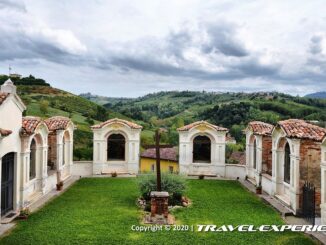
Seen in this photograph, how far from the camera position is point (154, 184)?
1598cm

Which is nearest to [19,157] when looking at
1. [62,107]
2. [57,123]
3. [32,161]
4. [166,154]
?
[32,161]

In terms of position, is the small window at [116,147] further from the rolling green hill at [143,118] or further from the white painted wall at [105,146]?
the rolling green hill at [143,118]

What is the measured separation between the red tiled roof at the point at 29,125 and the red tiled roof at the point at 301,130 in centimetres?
1054

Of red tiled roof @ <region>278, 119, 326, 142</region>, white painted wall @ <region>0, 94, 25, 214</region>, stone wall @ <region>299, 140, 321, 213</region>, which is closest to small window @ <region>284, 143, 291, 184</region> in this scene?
red tiled roof @ <region>278, 119, 326, 142</region>

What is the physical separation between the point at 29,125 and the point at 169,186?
6.62m

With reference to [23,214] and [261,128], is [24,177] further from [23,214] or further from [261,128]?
[261,128]

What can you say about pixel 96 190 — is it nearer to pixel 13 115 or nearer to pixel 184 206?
pixel 184 206

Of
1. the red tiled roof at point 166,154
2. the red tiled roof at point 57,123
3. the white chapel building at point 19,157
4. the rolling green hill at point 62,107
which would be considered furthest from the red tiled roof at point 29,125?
the rolling green hill at point 62,107

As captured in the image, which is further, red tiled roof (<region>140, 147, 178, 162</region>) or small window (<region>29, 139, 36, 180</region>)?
red tiled roof (<region>140, 147, 178, 162</region>)

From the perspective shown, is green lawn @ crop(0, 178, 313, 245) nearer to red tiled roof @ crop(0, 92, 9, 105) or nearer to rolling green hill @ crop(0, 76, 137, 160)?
red tiled roof @ crop(0, 92, 9, 105)

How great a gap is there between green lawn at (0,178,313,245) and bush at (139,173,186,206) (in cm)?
74

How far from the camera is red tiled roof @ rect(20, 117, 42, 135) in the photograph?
1425cm

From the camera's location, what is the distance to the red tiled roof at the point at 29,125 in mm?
14255

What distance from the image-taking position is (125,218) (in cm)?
1331
